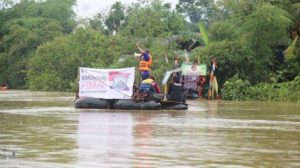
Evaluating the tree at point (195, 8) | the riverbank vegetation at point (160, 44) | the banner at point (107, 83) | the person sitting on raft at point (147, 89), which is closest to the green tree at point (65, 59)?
the riverbank vegetation at point (160, 44)

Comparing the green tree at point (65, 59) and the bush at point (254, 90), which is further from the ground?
the green tree at point (65, 59)

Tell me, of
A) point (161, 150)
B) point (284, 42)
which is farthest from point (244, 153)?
point (284, 42)

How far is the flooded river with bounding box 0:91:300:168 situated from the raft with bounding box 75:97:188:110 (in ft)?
5.54

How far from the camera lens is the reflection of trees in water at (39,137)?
11.1 m

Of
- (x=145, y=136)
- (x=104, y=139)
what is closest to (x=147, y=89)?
(x=145, y=136)

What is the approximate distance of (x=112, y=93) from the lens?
23.9 metres

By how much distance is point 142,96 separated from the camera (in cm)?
2369

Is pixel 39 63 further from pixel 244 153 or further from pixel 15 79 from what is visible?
pixel 244 153

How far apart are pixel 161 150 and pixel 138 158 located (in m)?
1.16

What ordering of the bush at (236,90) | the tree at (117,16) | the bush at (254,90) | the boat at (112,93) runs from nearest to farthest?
1. the boat at (112,93)
2. the bush at (254,90)
3. the bush at (236,90)
4. the tree at (117,16)

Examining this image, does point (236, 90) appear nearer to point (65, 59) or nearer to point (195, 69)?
point (195, 69)

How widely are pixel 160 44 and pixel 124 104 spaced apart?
64.7 ft

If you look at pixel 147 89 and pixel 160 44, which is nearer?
pixel 147 89

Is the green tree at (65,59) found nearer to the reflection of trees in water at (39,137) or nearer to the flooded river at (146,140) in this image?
the flooded river at (146,140)
